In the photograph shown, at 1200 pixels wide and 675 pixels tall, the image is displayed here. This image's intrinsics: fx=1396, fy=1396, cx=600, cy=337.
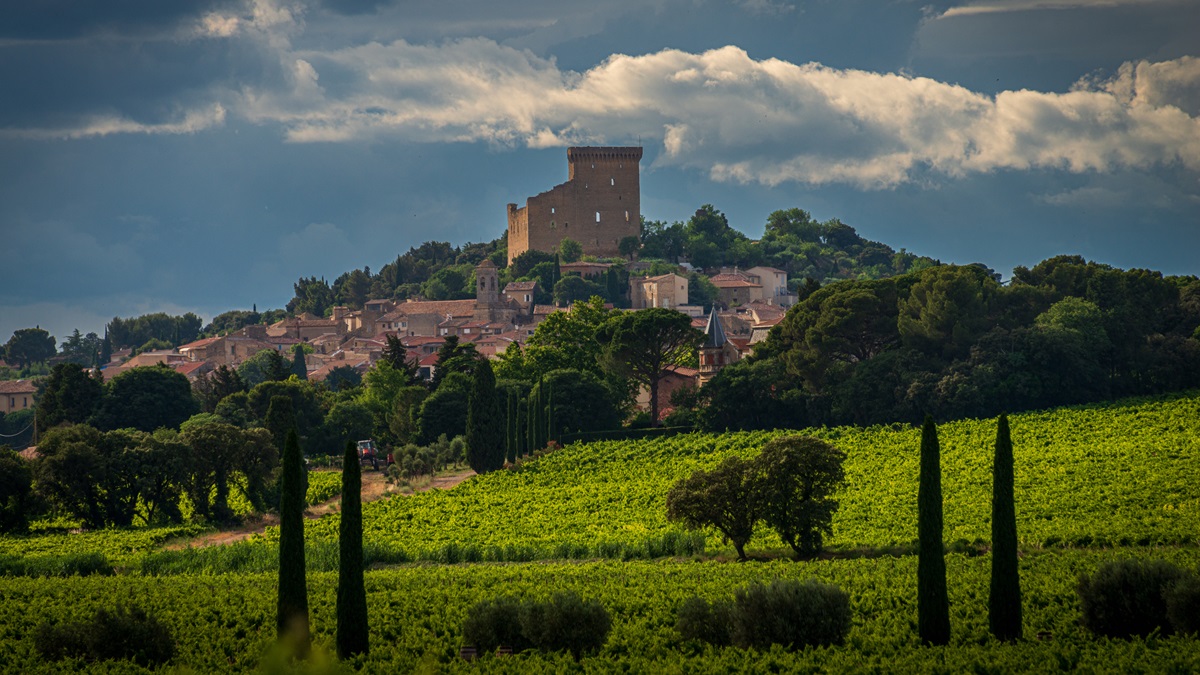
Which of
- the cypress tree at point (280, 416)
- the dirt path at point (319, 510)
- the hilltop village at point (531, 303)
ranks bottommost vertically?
the dirt path at point (319, 510)

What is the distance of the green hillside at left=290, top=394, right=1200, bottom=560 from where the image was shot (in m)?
35.8

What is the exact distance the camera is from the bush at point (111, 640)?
20.9 meters

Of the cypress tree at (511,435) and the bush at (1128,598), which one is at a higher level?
the cypress tree at (511,435)

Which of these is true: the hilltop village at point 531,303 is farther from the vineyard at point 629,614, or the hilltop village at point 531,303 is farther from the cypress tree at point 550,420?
the vineyard at point 629,614

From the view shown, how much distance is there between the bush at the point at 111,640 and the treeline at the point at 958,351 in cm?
4310

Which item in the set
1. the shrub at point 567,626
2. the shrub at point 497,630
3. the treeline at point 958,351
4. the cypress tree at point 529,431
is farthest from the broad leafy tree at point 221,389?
the shrub at point 567,626

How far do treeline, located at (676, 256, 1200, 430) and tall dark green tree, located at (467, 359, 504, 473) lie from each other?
11.8m

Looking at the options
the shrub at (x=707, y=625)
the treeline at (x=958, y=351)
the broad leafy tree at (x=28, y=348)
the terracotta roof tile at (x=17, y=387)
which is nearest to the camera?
the shrub at (x=707, y=625)

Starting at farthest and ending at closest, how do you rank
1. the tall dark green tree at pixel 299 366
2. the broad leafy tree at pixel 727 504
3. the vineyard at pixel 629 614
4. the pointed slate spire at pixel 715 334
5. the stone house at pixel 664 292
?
the stone house at pixel 664 292, the tall dark green tree at pixel 299 366, the pointed slate spire at pixel 715 334, the broad leafy tree at pixel 727 504, the vineyard at pixel 629 614

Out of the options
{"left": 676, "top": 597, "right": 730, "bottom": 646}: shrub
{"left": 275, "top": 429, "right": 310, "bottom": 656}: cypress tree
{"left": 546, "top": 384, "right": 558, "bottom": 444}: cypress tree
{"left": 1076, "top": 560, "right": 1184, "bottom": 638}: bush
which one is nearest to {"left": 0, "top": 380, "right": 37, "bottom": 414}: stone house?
{"left": 546, "top": 384, "right": 558, "bottom": 444}: cypress tree

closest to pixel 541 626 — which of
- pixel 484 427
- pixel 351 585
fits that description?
pixel 351 585

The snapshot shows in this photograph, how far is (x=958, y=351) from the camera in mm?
63312

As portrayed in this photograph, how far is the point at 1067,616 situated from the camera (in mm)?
22344

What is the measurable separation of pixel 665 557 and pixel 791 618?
14.2 metres
